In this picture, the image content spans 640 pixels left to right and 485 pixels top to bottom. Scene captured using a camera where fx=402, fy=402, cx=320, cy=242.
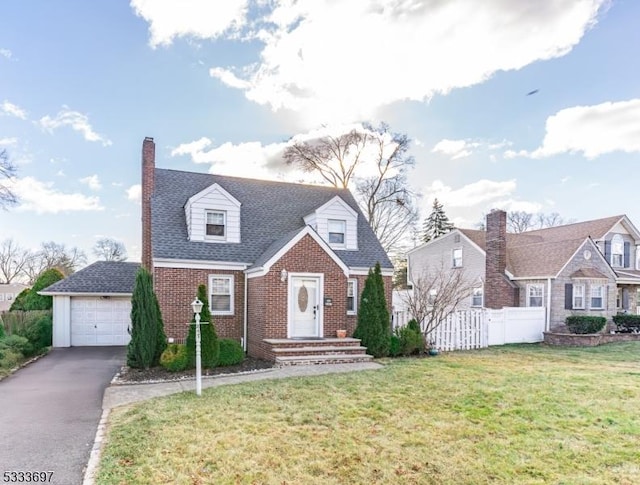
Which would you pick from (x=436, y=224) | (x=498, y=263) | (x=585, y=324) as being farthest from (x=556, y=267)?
(x=436, y=224)

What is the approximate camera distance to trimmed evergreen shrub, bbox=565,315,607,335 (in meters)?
18.0

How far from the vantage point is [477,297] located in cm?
2247

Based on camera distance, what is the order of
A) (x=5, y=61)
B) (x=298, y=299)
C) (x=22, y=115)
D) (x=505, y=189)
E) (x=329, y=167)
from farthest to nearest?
(x=329, y=167)
(x=505, y=189)
(x=22, y=115)
(x=298, y=299)
(x=5, y=61)

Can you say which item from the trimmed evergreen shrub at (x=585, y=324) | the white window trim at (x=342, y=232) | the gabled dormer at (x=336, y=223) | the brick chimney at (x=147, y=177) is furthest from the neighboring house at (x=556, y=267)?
the brick chimney at (x=147, y=177)

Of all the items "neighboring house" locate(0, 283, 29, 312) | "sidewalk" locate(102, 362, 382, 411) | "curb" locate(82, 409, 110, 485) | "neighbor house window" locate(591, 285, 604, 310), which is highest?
"neighbor house window" locate(591, 285, 604, 310)

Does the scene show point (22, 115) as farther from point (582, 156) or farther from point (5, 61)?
point (582, 156)

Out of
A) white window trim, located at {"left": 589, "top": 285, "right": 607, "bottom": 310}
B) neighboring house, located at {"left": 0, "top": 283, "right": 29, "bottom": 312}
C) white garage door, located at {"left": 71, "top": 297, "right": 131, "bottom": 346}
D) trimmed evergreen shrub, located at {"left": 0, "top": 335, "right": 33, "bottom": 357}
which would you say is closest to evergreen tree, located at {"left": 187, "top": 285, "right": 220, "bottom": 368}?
trimmed evergreen shrub, located at {"left": 0, "top": 335, "right": 33, "bottom": 357}

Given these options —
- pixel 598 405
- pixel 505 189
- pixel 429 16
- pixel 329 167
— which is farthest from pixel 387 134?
pixel 598 405

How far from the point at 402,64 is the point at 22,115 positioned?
13.8 metres

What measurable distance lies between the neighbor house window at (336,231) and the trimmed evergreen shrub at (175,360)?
7.52 metres

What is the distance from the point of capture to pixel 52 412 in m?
7.55

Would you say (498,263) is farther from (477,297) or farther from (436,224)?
(436,224)

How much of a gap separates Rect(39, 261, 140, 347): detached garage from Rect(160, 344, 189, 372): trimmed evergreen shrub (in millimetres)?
7365

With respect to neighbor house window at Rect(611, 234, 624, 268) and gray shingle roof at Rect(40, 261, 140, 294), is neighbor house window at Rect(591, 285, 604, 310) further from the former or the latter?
gray shingle roof at Rect(40, 261, 140, 294)
